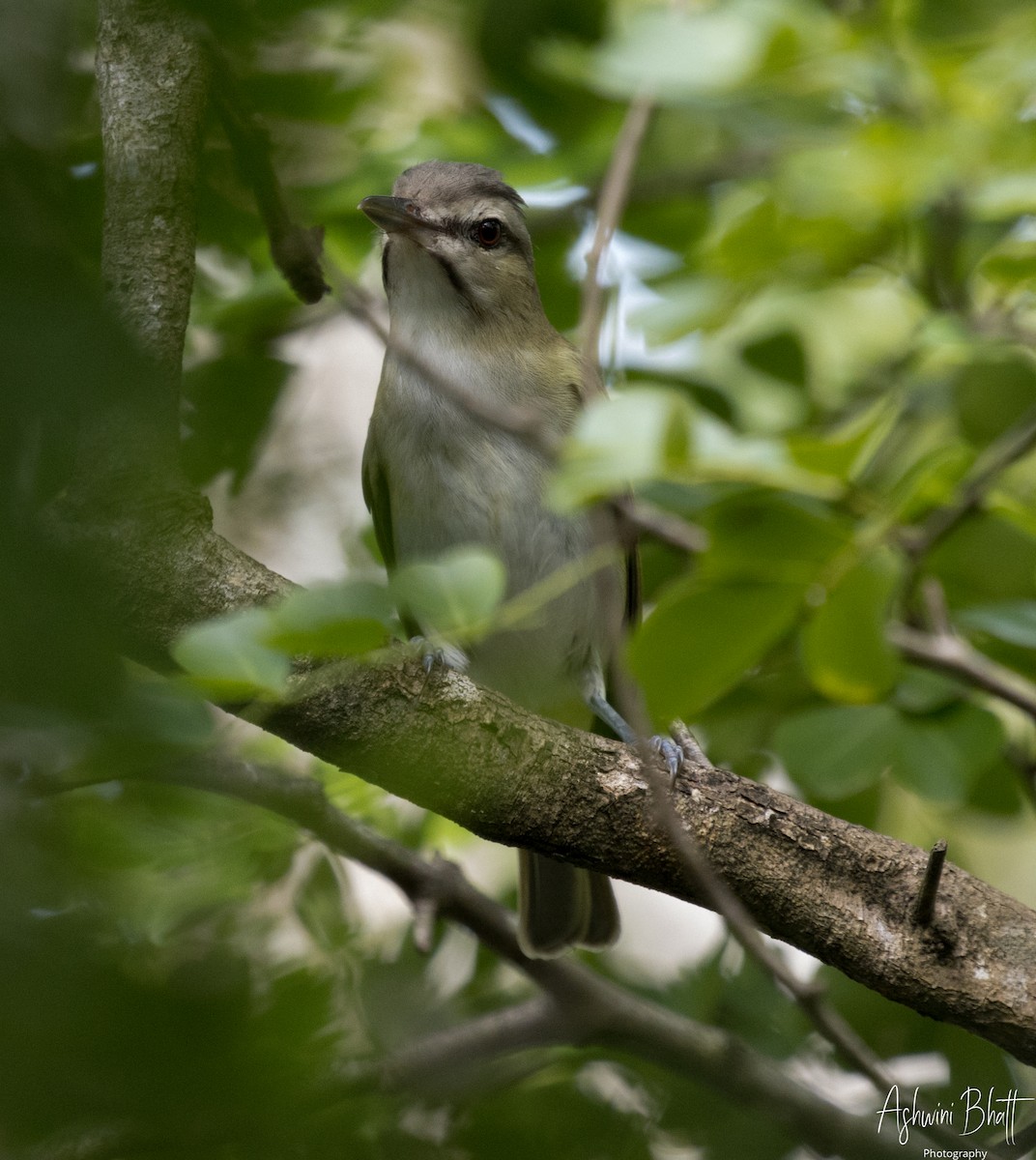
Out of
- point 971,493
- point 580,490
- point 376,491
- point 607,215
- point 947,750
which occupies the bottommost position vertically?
point 376,491

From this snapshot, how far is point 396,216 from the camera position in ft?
12.5

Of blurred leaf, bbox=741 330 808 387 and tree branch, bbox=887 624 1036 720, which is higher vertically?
blurred leaf, bbox=741 330 808 387

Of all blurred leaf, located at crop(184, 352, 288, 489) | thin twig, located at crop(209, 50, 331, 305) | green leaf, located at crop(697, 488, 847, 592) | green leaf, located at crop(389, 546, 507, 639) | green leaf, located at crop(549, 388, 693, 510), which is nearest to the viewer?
blurred leaf, located at crop(184, 352, 288, 489)

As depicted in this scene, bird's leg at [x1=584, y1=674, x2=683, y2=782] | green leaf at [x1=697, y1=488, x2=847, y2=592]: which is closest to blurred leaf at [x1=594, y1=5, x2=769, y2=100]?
green leaf at [x1=697, y1=488, x2=847, y2=592]

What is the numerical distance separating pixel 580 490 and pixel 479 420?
233 cm

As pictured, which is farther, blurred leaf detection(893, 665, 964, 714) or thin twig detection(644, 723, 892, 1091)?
blurred leaf detection(893, 665, 964, 714)

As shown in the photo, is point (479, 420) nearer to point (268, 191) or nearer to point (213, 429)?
point (268, 191)

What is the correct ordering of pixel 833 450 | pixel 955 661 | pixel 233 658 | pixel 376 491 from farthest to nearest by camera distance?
pixel 376 491 < pixel 955 661 < pixel 833 450 < pixel 233 658

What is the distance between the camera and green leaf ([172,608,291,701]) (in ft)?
5.28

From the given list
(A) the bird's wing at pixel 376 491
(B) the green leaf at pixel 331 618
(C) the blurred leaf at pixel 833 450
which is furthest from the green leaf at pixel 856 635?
(A) the bird's wing at pixel 376 491

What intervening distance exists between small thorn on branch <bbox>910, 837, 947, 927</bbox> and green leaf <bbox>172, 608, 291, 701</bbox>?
1.48 metres

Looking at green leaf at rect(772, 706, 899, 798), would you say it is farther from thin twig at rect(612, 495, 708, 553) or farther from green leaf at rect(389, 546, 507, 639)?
green leaf at rect(389, 546, 507, 639)

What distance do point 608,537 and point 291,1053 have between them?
9.80 feet

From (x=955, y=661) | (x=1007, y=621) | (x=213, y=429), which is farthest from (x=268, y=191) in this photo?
(x=955, y=661)
